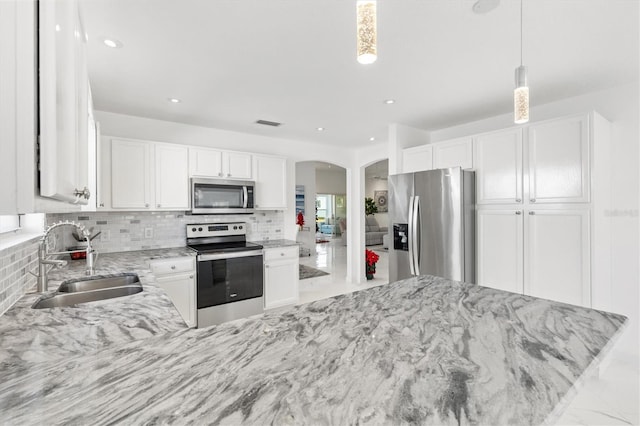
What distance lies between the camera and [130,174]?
3.34 m

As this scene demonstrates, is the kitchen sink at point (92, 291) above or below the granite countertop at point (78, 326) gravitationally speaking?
below

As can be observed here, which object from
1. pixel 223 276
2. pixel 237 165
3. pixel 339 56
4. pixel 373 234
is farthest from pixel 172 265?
pixel 373 234

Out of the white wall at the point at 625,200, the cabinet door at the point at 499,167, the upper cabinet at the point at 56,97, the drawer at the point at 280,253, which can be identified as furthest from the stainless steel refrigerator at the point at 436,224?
the upper cabinet at the point at 56,97

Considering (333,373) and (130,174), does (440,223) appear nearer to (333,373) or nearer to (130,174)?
(333,373)

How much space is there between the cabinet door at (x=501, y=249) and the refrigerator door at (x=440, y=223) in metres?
0.26

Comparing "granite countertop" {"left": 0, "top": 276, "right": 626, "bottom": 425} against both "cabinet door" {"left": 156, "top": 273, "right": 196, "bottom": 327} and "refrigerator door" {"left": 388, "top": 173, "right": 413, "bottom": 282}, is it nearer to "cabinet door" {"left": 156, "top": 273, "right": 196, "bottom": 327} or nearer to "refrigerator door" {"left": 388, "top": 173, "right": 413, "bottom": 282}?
"cabinet door" {"left": 156, "top": 273, "right": 196, "bottom": 327}

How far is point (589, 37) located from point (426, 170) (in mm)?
1881

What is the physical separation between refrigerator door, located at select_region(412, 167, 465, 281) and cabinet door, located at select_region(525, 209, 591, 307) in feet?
2.00

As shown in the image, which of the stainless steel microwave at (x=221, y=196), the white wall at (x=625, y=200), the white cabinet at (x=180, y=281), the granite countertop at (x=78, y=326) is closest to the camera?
the granite countertop at (x=78, y=326)

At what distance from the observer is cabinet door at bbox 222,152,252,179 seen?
3.91 metres

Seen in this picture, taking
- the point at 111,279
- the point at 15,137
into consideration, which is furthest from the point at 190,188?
the point at 15,137

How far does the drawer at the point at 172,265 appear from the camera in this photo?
3123mm

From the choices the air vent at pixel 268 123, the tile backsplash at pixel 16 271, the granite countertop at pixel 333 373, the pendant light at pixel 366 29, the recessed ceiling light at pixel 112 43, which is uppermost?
the air vent at pixel 268 123

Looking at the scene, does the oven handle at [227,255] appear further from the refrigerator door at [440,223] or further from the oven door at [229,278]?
the refrigerator door at [440,223]
